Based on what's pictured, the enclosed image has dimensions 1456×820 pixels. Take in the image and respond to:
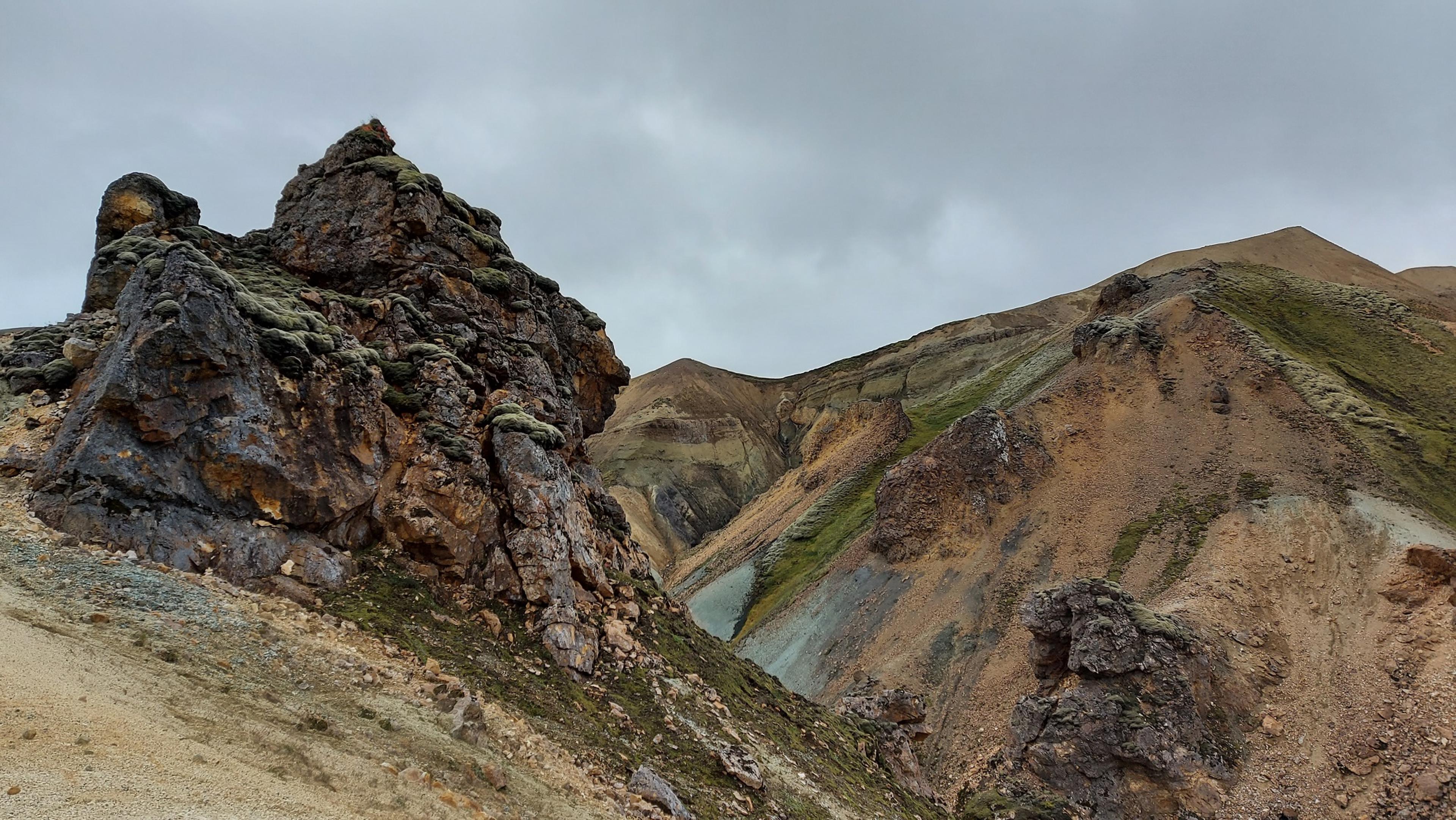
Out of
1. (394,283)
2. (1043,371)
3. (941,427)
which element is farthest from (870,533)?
(394,283)

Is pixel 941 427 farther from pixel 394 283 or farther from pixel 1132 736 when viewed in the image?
pixel 394 283

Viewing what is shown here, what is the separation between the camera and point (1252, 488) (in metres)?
38.3

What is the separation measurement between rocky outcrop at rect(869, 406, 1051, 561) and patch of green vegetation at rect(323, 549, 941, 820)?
27647 millimetres

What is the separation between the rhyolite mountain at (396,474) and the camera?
13086 millimetres

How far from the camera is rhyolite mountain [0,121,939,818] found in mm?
13086

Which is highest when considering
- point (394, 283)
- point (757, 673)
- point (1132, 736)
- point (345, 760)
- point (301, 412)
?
point (394, 283)

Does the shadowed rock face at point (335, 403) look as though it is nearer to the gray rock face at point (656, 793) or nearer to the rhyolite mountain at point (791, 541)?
the rhyolite mountain at point (791, 541)

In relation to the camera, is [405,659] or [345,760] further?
[405,659]

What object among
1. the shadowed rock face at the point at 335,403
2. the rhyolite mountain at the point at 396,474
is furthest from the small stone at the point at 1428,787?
the shadowed rock face at the point at 335,403

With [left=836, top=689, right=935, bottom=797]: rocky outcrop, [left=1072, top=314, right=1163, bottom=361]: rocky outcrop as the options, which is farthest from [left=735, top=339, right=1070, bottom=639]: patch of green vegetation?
[left=836, top=689, right=935, bottom=797]: rocky outcrop

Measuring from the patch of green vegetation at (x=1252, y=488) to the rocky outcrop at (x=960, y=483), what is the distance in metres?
10.9

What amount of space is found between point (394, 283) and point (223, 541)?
10846mm

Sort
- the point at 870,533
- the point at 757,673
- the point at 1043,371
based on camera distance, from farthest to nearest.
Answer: the point at 1043,371 → the point at 870,533 → the point at 757,673

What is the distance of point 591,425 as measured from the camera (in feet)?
97.2
